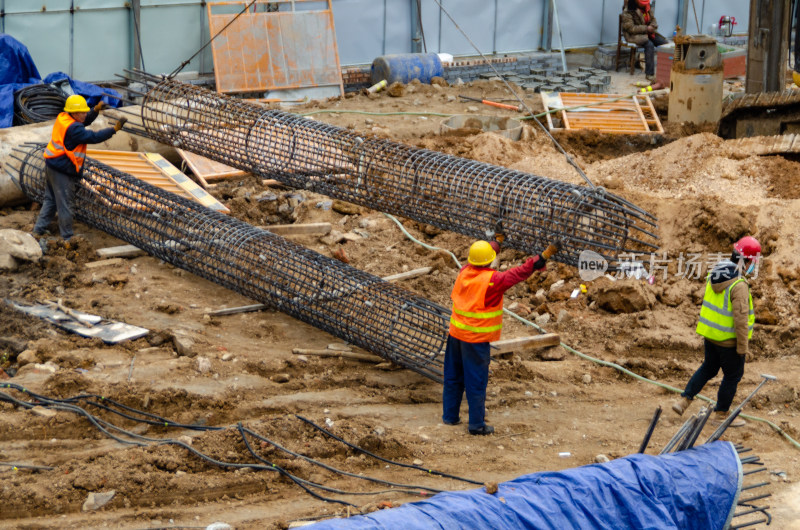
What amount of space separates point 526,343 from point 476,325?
5.68 feet

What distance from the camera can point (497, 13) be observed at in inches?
829

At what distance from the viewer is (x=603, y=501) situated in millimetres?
5203

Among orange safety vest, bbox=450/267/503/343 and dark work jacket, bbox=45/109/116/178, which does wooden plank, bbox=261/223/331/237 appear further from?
orange safety vest, bbox=450/267/503/343

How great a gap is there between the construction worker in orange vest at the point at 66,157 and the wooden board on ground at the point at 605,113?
7.90m

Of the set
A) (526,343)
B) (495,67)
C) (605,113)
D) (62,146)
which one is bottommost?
(526,343)

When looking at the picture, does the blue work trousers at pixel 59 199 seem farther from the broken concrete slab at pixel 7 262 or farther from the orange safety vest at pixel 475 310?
the orange safety vest at pixel 475 310

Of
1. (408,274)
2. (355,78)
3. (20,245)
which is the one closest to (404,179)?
(408,274)

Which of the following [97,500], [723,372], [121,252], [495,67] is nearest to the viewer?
[97,500]

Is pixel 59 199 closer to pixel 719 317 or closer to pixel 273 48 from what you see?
pixel 719 317

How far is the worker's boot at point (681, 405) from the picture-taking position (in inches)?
309

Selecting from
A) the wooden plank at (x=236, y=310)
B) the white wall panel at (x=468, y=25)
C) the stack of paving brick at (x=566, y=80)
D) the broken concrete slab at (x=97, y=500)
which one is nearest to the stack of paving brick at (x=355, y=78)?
the white wall panel at (x=468, y=25)

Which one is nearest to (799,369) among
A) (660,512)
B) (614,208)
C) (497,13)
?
(614,208)

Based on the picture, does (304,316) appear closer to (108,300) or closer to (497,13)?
(108,300)

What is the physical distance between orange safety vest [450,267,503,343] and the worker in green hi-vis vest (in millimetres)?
1762
